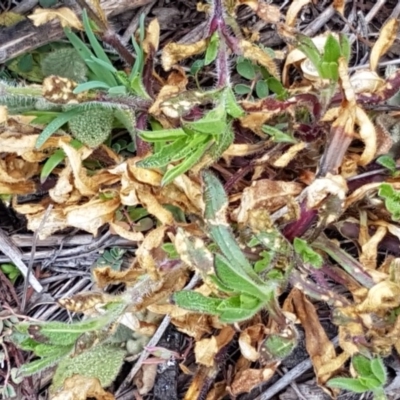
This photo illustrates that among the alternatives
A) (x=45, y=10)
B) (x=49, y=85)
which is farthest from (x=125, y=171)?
(x=45, y=10)

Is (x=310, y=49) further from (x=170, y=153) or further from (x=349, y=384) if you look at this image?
(x=349, y=384)

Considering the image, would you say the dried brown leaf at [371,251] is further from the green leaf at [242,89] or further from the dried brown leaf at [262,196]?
the green leaf at [242,89]

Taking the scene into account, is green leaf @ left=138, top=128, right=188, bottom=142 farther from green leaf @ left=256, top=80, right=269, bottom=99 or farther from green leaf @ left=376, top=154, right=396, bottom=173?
green leaf @ left=376, top=154, right=396, bottom=173

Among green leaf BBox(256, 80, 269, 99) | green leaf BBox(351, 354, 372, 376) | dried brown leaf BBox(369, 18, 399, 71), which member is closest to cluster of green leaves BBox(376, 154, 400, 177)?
dried brown leaf BBox(369, 18, 399, 71)

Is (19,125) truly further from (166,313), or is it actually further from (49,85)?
(166,313)

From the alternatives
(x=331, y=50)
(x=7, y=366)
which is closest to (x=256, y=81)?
(x=331, y=50)

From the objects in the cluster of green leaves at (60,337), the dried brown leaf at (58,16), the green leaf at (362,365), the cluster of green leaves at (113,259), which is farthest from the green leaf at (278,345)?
the dried brown leaf at (58,16)
